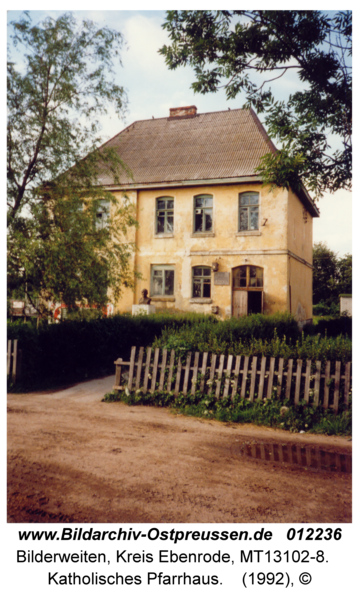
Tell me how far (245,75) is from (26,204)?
4406 mm

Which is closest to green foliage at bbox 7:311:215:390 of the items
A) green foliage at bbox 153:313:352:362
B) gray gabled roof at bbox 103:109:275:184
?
green foliage at bbox 153:313:352:362

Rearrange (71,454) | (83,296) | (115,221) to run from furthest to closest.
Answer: (115,221), (83,296), (71,454)

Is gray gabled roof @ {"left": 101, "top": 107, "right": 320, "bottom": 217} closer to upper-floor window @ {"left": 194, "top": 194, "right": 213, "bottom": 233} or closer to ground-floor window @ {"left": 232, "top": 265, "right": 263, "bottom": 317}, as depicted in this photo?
upper-floor window @ {"left": 194, "top": 194, "right": 213, "bottom": 233}

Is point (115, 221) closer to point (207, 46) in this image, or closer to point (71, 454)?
point (207, 46)

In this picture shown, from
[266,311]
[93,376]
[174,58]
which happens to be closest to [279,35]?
[174,58]

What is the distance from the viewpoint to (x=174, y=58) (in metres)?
5.50

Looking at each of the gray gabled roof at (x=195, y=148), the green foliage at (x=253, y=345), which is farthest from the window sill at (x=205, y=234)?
the green foliage at (x=253, y=345)

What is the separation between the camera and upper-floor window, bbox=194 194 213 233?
57.4 ft

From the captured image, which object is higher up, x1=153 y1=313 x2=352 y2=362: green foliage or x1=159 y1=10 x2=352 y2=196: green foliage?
x1=159 y1=10 x2=352 y2=196: green foliage

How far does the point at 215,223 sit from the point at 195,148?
4.01m

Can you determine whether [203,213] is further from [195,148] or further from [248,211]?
[195,148]

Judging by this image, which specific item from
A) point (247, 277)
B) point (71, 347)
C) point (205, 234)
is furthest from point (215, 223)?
point (71, 347)

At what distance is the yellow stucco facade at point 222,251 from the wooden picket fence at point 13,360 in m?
8.55

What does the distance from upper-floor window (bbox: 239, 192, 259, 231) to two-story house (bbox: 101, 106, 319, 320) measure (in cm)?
4
